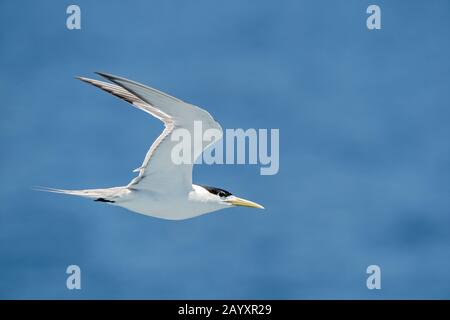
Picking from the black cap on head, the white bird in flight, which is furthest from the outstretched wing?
the black cap on head

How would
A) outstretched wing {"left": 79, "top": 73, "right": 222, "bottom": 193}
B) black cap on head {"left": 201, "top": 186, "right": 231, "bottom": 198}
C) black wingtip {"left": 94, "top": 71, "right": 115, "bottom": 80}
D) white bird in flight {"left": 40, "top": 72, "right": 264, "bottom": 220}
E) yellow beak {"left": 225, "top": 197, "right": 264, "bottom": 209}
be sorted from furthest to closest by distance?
yellow beak {"left": 225, "top": 197, "right": 264, "bottom": 209} → black cap on head {"left": 201, "top": 186, "right": 231, "bottom": 198} → white bird in flight {"left": 40, "top": 72, "right": 264, "bottom": 220} → outstretched wing {"left": 79, "top": 73, "right": 222, "bottom": 193} → black wingtip {"left": 94, "top": 71, "right": 115, "bottom": 80}

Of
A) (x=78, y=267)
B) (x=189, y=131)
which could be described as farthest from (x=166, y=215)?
(x=78, y=267)

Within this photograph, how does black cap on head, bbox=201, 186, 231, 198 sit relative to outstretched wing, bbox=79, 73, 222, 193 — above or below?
below

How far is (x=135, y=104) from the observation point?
953 cm

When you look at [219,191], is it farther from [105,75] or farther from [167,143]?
[105,75]

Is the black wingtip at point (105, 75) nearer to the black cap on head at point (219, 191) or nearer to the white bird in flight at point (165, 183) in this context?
the white bird in flight at point (165, 183)

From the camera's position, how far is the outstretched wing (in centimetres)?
908

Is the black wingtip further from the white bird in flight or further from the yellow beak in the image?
the yellow beak

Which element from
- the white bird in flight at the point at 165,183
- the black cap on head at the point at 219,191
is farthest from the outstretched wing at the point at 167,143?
the black cap on head at the point at 219,191

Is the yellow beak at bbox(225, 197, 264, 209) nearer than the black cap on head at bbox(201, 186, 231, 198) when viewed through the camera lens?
No

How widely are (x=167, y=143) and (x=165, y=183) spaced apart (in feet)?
1.85

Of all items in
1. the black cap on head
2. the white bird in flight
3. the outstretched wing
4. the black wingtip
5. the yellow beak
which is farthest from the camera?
the yellow beak

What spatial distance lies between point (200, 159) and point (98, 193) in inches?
47.4

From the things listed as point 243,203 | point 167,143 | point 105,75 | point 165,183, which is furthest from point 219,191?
point 105,75
